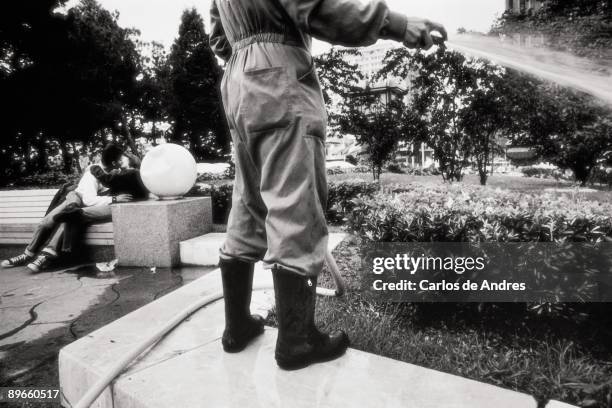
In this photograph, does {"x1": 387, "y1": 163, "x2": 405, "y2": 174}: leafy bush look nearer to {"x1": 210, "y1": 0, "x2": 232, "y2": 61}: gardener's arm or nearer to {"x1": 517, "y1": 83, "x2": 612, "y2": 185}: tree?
{"x1": 517, "y1": 83, "x2": 612, "y2": 185}: tree

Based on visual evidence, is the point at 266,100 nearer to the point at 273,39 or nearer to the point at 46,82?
the point at 273,39

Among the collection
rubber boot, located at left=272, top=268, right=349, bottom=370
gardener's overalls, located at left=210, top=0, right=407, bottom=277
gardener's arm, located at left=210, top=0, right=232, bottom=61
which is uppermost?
gardener's arm, located at left=210, top=0, right=232, bottom=61

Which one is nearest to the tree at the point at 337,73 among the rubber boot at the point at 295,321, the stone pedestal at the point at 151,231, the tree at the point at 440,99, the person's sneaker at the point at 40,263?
the tree at the point at 440,99

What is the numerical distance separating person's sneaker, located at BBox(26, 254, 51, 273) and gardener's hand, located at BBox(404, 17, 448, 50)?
4.90 metres

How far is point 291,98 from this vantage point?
5.47ft

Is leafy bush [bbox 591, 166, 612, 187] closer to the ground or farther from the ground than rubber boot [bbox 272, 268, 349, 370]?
closer to the ground

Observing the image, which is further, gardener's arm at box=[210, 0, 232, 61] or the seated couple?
the seated couple

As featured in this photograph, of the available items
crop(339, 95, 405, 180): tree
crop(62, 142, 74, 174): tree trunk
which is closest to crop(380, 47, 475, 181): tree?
crop(339, 95, 405, 180): tree

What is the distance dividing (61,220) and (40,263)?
0.57 meters

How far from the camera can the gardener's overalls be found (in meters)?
1.60

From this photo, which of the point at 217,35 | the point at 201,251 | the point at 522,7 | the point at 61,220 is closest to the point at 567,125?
the point at 522,7

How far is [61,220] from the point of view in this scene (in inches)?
201

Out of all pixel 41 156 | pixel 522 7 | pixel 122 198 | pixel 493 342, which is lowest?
pixel 493 342

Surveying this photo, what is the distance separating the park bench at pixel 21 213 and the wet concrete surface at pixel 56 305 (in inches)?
75.7
